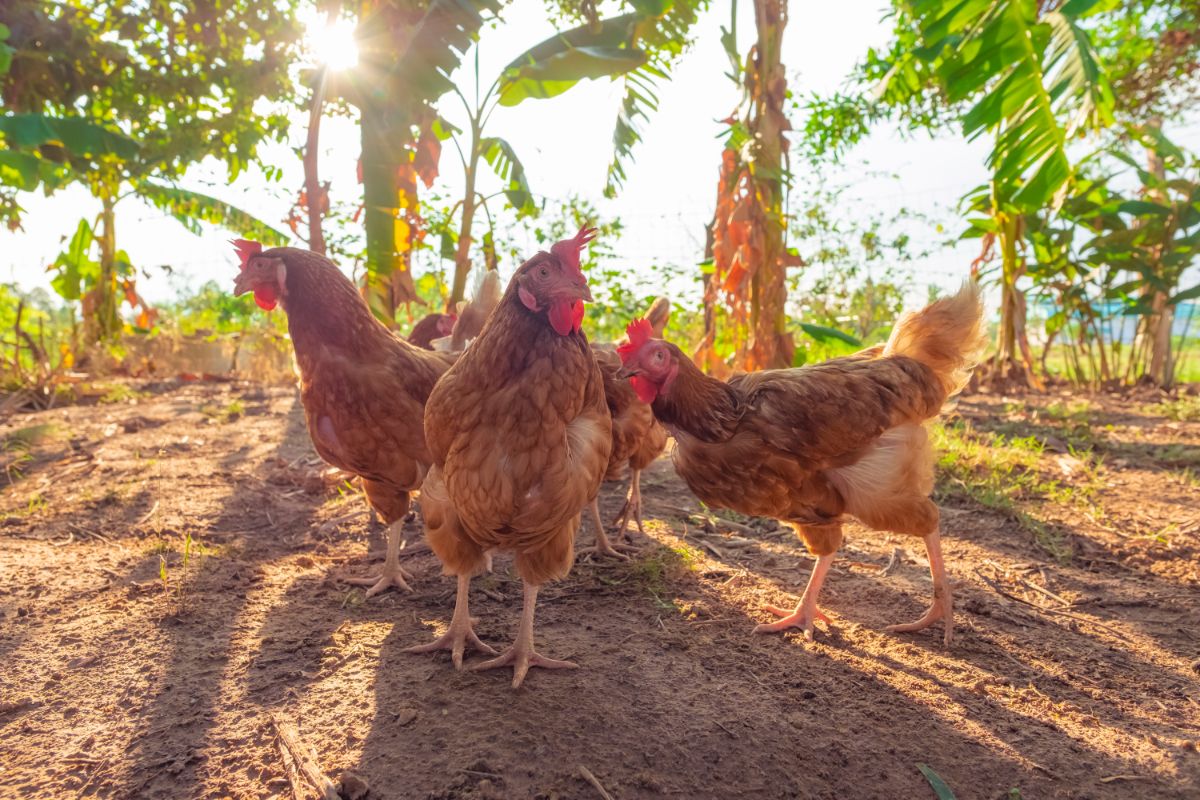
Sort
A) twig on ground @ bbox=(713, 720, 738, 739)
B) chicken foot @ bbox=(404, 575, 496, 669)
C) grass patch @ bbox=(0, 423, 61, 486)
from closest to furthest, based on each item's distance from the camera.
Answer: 1. twig on ground @ bbox=(713, 720, 738, 739)
2. chicken foot @ bbox=(404, 575, 496, 669)
3. grass patch @ bbox=(0, 423, 61, 486)

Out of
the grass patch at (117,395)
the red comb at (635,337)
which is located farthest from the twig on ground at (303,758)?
the grass patch at (117,395)

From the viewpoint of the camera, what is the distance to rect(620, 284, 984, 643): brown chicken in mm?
2381

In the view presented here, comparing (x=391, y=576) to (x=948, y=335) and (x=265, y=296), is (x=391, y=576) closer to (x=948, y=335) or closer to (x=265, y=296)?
(x=265, y=296)

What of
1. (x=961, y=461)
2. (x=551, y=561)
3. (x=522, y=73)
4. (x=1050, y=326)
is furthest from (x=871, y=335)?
(x=551, y=561)

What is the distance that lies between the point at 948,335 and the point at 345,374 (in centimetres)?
249

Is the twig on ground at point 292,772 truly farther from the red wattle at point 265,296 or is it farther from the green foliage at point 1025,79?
the green foliage at point 1025,79

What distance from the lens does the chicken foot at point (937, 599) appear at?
247 cm

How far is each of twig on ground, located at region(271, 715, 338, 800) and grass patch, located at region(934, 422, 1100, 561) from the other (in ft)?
10.6

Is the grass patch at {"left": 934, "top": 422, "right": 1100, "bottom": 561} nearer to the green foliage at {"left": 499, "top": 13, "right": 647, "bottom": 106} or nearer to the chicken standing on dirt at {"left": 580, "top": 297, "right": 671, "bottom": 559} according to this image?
the chicken standing on dirt at {"left": 580, "top": 297, "right": 671, "bottom": 559}

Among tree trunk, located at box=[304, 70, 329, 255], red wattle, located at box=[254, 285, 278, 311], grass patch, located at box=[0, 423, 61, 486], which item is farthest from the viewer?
tree trunk, located at box=[304, 70, 329, 255]

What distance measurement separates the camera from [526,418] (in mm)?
1960

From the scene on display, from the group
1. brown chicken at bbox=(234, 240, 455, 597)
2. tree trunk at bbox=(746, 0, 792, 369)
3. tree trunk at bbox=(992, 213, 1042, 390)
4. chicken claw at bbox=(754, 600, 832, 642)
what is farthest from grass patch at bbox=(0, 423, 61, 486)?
tree trunk at bbox=(992, 213, 1042, 390)

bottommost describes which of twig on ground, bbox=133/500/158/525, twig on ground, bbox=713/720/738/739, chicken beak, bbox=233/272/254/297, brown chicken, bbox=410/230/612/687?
twig on ground, bbox=713/720/738/739

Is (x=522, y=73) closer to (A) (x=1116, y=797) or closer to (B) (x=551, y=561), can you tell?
(B) (x=551, y=561)
